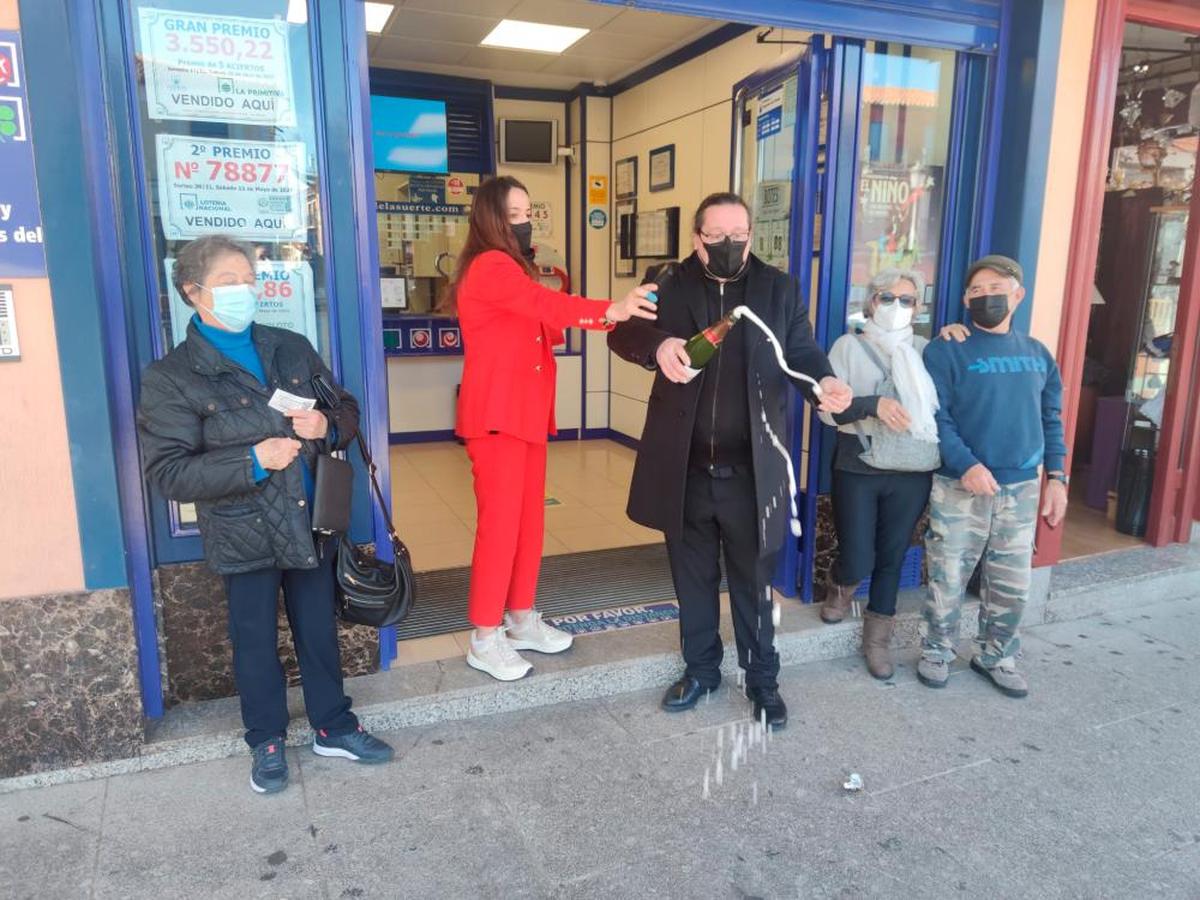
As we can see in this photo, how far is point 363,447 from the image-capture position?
2559 mm

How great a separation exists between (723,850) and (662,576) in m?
1.81

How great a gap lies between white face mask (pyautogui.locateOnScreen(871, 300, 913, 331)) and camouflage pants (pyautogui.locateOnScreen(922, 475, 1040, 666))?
0.56m

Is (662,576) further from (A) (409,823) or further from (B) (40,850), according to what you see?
(B) (40,850)

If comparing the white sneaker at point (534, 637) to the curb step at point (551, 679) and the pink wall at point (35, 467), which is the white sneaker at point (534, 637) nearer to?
the curb step at point (551, 679)

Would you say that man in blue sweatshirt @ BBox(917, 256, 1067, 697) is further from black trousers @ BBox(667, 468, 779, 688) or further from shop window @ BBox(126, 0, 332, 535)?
shop window @ BBox(126, 0, 332, 535)

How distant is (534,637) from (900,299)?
68.8 inches

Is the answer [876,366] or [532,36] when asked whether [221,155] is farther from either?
[532,36]

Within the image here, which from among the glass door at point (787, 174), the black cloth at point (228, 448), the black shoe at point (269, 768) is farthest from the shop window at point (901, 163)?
the black shoe at point (269, 768)

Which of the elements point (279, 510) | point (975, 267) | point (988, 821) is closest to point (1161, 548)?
point (975, 267)

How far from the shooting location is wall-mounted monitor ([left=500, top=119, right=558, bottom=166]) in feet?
22.3

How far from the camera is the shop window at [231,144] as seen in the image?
8.00 feet

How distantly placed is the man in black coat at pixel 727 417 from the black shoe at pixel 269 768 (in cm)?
127

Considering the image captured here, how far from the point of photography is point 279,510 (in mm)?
2244

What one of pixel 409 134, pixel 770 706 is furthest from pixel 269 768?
pixel 409 134
